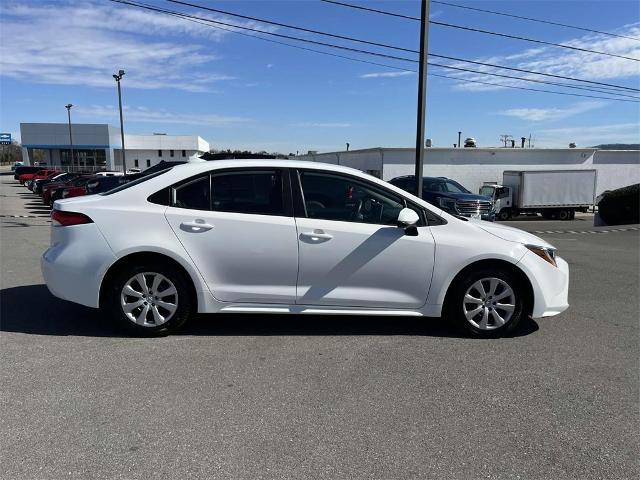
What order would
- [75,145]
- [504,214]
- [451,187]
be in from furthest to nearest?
[75,145], [504,214], [451,187]

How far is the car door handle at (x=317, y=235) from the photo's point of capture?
15.0 feet

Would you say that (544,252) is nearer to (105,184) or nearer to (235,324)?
(235,324)

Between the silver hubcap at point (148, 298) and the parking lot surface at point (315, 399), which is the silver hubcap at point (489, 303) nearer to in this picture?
the parking lot surface at point (315, 399)

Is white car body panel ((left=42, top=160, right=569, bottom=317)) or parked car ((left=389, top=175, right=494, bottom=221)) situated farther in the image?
parked car ((left=389, top=175, right=494, bottom=221))

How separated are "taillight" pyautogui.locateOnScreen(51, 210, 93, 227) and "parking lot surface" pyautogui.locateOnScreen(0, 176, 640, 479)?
107 cm

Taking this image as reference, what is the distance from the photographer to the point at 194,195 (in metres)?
4.70

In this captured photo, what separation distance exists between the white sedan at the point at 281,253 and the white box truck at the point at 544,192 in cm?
2397

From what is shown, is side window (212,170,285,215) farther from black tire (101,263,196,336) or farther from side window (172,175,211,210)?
black tire (101,263,196,336)

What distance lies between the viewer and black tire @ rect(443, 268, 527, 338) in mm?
4766

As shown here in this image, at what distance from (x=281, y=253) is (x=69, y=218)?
1963mm

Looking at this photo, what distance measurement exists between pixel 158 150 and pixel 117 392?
82.0m

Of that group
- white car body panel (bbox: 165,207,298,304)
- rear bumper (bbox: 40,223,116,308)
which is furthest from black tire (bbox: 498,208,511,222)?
rear bumper (bbox: 40,223,116,308)

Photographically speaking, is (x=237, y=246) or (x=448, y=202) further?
(x=448, y=202)

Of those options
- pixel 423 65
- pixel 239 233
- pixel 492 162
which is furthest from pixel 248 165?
pixel 492 162
